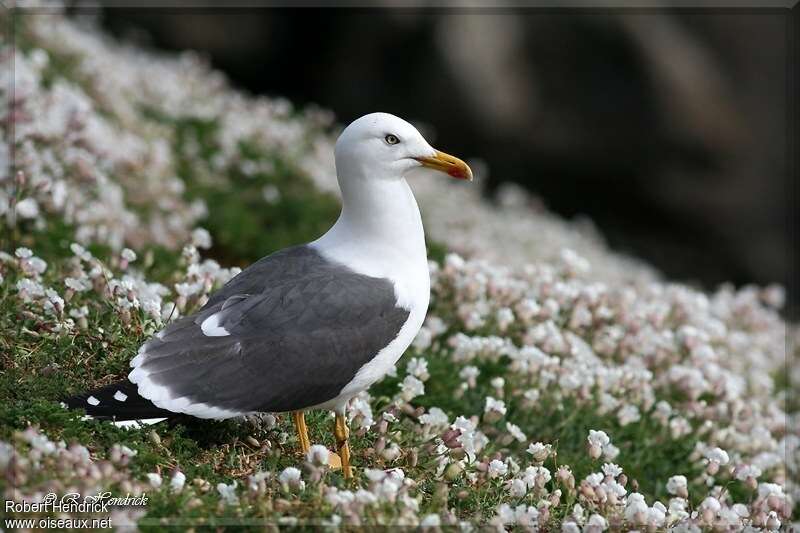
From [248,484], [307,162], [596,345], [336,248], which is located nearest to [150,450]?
[248,484]

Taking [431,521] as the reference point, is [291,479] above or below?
above

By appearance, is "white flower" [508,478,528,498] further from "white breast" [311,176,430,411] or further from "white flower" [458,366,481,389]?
"white flower" [458,366,481,389]

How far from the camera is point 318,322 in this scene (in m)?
5.61

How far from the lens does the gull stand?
5.36 meters

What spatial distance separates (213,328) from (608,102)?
1309cm

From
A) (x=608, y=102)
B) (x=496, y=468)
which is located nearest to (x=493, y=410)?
(x=496, y=468)

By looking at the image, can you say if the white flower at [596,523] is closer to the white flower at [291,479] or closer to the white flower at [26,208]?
the white flower at [291,479]

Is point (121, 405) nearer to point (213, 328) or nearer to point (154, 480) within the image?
point (154, 480)

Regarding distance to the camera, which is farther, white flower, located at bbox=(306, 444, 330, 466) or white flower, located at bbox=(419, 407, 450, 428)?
white flower, located at bbox=(419, 407, 450, 428)

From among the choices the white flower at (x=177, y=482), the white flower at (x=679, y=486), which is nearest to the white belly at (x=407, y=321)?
the white flower at (x=177, y=482)

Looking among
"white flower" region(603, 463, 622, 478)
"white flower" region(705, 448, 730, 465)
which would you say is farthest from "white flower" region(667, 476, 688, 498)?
"white flower" region(603, 463, 622, 478)

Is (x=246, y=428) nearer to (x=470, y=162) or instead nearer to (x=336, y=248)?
(x=336, y=248)

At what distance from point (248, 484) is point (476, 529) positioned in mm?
1114

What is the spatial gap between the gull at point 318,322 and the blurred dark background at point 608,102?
38.1ft
